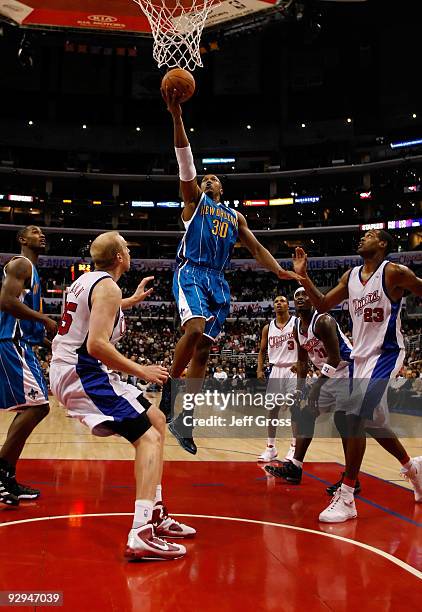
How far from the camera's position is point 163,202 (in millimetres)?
39562

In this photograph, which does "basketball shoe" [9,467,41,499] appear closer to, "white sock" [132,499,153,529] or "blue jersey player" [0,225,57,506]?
"blue jersey player" [0,225,57,506]

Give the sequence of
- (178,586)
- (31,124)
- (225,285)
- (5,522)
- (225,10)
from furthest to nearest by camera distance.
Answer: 1. (31,124)
2. (225,10)
3. (225,285)
4. (5,522)
5. (178,586)

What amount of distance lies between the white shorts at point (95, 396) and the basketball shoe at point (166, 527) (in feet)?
2.03

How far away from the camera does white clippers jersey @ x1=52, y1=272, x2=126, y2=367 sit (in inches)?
136

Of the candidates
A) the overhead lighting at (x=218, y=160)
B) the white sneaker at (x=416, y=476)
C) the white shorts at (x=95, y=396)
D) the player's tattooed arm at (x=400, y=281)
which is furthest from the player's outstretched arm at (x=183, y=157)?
the overhead lighting at (x=218, y=160)

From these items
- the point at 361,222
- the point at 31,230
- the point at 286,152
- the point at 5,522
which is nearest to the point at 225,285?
the point at 31,230

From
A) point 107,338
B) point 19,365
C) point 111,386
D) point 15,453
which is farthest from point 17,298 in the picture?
point 107,338

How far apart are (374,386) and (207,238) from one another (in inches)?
71.5

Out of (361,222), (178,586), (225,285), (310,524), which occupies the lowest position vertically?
(310,524)

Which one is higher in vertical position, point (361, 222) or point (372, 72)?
point (372, 72)

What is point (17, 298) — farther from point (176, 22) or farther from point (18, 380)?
point (176, 22)

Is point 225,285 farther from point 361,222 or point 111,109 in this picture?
point 111,109

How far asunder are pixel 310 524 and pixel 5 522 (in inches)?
84.1

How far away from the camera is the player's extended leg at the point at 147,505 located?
305 cm
